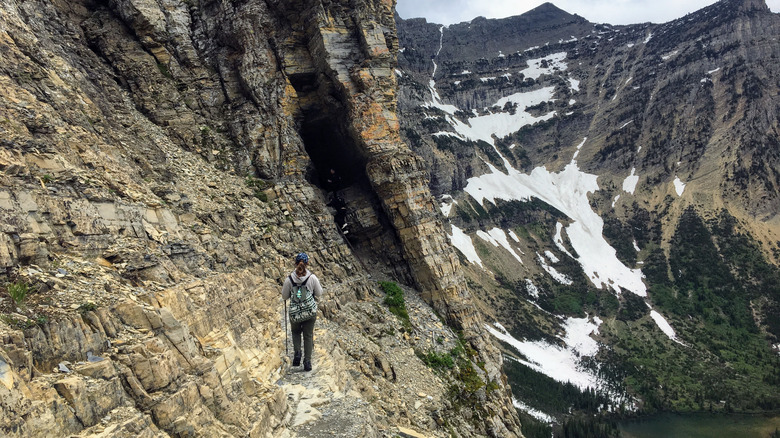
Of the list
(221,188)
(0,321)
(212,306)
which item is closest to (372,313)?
(221,188)

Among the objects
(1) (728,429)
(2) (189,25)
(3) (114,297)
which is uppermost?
(2) (189,25)

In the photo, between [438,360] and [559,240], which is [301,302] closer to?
[438,360]

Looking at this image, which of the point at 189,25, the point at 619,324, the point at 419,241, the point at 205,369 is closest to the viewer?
the point at 205,369

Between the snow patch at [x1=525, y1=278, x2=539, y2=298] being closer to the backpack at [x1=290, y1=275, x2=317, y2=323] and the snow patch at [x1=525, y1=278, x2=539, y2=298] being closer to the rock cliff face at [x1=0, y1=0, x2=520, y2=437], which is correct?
the rock cliff face at [x1=0, y1=0, x2=520, y2=437]

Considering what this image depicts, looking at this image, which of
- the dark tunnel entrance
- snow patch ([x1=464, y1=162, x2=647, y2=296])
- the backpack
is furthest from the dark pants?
snow patch ([x1=464, y1=162, x2=647, y2=296])

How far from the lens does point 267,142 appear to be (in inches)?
1041

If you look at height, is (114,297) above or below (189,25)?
below

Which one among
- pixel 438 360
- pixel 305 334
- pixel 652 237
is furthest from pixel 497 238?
pixel 305 334

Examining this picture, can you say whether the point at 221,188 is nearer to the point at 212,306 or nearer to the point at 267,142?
the point at 267,142

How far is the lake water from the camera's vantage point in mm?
81750

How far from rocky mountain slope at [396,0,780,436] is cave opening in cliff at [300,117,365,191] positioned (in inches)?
2933

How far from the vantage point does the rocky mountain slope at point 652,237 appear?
10281 cm

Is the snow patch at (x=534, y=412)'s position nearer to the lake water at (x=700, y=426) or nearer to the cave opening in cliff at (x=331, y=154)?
the lake water at (x=700, y=426)

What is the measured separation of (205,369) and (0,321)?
4.11m
